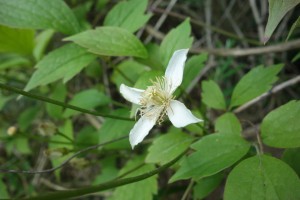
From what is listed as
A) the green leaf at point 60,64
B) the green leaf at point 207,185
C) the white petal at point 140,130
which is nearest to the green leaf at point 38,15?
the green leaf at point 60,64

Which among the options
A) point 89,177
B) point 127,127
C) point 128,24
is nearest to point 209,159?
point 127,127

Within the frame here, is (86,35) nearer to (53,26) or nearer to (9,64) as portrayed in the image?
(53,26)

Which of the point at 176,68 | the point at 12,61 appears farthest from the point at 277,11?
the point at 12,61

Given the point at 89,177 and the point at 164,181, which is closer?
the point at 164,181

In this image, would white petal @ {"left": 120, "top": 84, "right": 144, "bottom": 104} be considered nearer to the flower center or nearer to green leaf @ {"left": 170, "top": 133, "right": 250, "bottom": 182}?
the flower center

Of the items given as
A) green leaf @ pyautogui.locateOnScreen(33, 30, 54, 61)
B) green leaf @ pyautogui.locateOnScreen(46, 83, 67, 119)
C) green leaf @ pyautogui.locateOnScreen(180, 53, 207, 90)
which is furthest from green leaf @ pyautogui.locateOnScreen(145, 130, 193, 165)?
green leaf @ pyautogui.locateOnScreen(33, 30, 54, 61)

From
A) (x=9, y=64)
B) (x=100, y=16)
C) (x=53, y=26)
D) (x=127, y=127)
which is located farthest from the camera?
(x=100, y=16)
